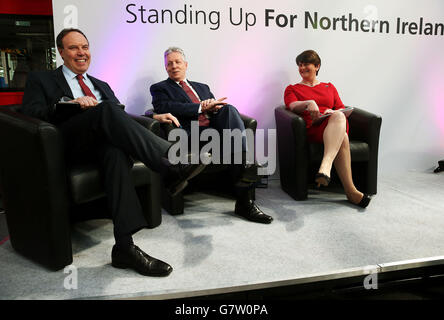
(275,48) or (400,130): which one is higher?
(275,48)

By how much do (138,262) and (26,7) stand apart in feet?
19.0

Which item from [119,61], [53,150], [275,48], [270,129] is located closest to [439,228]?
[270,129]

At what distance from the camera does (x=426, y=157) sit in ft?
14.0

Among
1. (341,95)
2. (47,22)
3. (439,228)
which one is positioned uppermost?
(47,22)

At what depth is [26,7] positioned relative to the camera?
608 cm

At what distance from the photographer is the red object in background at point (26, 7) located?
6.02 metres

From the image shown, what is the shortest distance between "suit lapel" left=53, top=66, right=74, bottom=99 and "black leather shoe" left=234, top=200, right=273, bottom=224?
1389 mm

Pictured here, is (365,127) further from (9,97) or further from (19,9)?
(19,9)

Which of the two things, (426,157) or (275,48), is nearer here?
(275,48)

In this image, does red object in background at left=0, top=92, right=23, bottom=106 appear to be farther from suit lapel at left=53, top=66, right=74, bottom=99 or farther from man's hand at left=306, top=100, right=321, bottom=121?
man's hand at left=306, top=100, right=321, bottom=121

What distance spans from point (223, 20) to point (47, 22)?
13.8 ft

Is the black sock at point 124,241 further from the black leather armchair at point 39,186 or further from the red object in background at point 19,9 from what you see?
the red object in background at point 19,9

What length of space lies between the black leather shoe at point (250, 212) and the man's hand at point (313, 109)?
3.02ft

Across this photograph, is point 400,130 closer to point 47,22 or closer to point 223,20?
point 223,20
